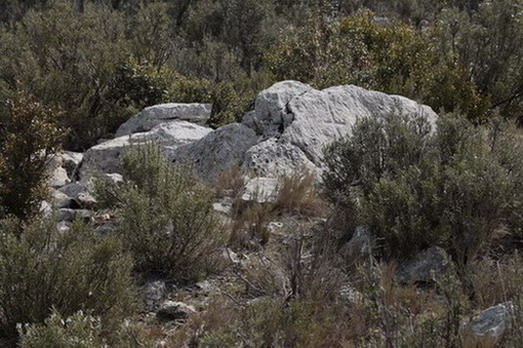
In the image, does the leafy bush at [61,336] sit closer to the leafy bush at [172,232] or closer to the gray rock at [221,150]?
the leafy bush at [172,232]

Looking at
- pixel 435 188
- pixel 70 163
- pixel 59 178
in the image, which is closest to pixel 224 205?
pixel 435 188

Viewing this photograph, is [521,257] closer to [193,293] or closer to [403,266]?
[403,266]

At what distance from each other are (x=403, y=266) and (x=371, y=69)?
7697 millimetres

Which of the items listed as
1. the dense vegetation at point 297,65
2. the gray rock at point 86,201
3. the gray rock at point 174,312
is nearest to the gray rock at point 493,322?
the gray rock at point 174,312

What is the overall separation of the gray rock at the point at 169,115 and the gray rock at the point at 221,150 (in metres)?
2.96

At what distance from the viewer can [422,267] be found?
530 cm

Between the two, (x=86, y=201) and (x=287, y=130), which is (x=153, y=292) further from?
(x=287, y=130)

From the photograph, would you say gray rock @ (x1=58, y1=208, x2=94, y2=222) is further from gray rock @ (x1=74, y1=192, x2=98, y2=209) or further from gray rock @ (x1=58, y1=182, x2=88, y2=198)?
gray rock @ (x1=58, y1=182, x2=88, y2=198)

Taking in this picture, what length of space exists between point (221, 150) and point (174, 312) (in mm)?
4195

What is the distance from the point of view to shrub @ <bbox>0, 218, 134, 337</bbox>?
4.51m

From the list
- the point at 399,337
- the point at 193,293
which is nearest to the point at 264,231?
the point at 193,293

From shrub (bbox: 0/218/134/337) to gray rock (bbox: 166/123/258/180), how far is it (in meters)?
3.82

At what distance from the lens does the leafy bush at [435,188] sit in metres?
5.34

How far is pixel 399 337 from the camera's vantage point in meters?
3.49
